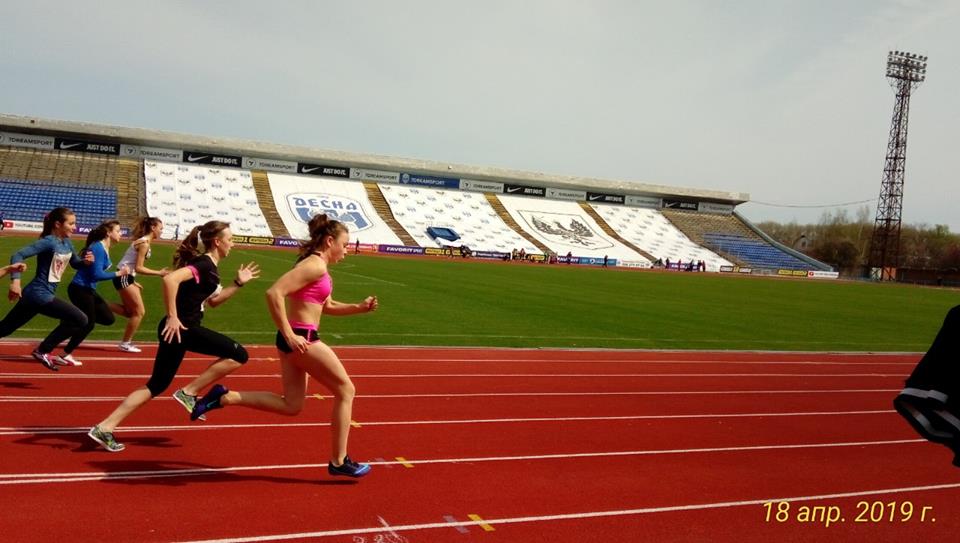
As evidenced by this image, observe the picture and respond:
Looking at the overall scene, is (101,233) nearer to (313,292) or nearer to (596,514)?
(313,292)

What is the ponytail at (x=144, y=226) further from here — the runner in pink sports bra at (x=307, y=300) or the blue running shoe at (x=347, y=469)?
the blue running shoe at (x=347, y=469)

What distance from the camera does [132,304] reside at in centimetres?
1041

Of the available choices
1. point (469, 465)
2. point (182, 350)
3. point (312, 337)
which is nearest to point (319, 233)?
point (312, 337)

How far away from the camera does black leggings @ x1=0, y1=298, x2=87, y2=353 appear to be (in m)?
8.16

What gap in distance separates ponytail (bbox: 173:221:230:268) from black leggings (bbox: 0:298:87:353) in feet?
9.20

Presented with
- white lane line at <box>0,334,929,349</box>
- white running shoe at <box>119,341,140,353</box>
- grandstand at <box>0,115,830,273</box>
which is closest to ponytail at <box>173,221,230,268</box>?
white running shoe at <box>119,341,140,353</box>

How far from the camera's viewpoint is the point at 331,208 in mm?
63688

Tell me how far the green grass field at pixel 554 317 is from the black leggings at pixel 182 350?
648cm

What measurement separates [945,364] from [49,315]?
854 centimetres

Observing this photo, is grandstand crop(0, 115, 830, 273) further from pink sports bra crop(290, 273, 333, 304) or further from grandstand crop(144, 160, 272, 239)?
pink sports bra crop(290, 273, 333, 304)

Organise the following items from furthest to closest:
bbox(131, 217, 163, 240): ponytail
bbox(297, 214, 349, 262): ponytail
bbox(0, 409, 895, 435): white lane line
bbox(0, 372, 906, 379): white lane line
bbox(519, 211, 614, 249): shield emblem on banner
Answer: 1. bbox(519, 211, 614, 249): shield emblem on banner
2. bbox(131, 217, 163, 240): ponytail
3. bbox(0, 372, 906, 379): white lane line
4. bbox(0, 409, 895, 435): white lane line
5. bbox(297, 214, 349, 262): ponytail

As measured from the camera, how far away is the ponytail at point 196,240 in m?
6.22

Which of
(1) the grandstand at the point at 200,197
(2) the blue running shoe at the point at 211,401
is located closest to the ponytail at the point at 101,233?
(2) the blue running shoe at the point at 211,401

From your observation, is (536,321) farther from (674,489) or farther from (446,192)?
(446,192)
